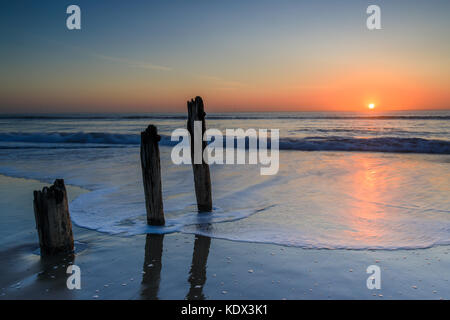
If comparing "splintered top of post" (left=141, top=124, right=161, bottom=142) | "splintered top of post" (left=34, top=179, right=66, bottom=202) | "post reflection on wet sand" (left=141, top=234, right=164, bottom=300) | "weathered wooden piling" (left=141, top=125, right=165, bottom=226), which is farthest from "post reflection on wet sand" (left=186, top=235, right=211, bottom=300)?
"splintered top of post" (left=34, top=179, right=66, bottom=202)

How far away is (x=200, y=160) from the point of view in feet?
20.1

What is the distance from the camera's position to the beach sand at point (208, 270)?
356 cm

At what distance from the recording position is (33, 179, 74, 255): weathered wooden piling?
167 inches

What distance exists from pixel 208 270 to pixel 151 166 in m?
1.98

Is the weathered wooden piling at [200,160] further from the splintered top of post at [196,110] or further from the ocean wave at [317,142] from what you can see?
the ocean wave at [317,142]

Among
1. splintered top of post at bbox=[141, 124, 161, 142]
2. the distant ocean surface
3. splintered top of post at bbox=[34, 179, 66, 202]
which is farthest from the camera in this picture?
the distant ocean surface

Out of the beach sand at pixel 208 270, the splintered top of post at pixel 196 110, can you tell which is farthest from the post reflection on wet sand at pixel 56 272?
the splintered top of post at pixel 196 110

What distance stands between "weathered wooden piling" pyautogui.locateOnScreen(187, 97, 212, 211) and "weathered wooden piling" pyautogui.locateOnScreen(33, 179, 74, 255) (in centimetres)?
240

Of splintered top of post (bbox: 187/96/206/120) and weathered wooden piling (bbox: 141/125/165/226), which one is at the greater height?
splintered top of post (bbox: 187/96/206/120)

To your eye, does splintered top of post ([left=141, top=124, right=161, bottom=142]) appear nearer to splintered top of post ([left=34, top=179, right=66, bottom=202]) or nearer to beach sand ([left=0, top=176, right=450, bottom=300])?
Result: splintered top of post ([left=34, top=179, right=66, bottom=202])

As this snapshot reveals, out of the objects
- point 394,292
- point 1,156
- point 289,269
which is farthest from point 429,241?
point 1,156
